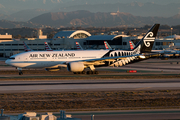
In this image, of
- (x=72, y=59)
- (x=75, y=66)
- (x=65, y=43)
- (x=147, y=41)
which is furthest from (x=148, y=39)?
(x=65, y=43)

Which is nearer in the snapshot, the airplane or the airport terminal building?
the airplane

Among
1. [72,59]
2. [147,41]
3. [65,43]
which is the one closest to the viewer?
[72,59]

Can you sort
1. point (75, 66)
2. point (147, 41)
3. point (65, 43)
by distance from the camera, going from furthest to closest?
point (65, 43), point (147, 41), point (75, 66)

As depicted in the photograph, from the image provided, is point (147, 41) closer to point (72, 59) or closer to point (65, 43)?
point (72, 59)

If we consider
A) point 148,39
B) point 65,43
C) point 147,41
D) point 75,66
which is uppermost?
point 65,43

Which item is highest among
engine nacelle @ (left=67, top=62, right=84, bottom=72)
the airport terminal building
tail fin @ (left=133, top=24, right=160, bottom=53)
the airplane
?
the airport terminal building

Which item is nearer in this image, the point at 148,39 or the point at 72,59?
the point at 72,59

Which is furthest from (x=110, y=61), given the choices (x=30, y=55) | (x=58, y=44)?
(x=58, y=44)

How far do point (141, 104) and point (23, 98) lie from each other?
12.3 meters

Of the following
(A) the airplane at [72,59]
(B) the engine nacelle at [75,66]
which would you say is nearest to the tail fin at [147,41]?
(A) the airplane at [72,59]

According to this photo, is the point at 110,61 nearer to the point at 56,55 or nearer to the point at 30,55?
the point at 56,55

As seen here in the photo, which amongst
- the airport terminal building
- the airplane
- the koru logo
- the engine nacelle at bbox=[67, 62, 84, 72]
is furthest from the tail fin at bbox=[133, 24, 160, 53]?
the airport terminal building

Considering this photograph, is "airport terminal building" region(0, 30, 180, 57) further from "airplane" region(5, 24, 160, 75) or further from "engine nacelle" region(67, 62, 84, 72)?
"engine nacelle" region(67, 62, 84, 72)

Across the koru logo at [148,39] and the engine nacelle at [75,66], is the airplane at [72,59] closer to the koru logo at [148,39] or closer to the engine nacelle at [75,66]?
the engine nacelle at [75,66]
